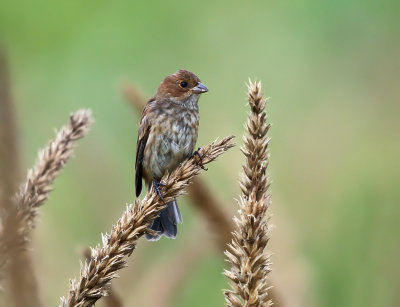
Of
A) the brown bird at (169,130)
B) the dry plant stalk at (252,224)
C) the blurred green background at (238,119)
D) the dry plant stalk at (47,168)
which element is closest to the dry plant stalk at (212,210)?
the blurred green background at (238,119)

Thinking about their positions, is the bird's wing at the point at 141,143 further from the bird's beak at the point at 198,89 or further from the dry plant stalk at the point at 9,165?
the dry plant stalk at the point at 9,165

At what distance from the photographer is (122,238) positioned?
7.37 ft

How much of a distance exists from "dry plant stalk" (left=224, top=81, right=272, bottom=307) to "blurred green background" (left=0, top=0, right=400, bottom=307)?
0.94 m

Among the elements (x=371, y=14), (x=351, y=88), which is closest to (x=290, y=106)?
(x=351, y=88)

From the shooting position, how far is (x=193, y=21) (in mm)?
11859

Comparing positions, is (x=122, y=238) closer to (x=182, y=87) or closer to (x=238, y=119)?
(x=182, y=87)

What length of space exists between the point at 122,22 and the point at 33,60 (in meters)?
1.95

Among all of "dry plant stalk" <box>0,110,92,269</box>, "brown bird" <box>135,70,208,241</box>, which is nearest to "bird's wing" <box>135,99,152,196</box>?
"brown bird" <box>135,70,208,241</box>

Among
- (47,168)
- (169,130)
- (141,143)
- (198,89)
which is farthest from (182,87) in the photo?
(47,168)

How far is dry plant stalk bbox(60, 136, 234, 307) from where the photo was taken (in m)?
1.95

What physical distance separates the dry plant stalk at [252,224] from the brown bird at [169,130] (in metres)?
2.46

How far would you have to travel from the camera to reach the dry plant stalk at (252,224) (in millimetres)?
2008

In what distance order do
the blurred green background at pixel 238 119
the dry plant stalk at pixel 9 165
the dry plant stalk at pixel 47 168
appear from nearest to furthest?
1. the dry plant stalk at pixel 9 165
2. the dry plant stalk at pixel 47 168
3. the blurred green background at pixel 238 119

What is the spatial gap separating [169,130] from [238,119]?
13.2ft
